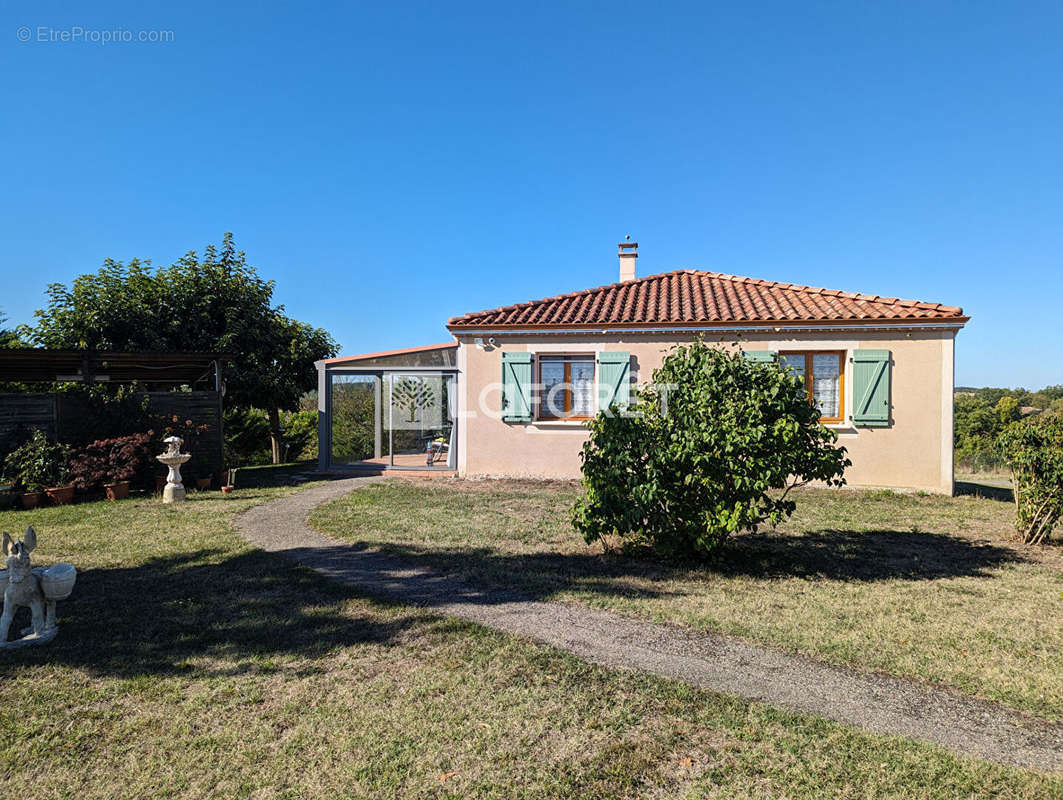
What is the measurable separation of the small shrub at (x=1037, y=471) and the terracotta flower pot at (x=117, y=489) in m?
13.3

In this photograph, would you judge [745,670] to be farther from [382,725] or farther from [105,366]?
[105,366]

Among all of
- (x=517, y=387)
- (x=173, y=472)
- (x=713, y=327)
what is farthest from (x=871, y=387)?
(x=173, y=472)

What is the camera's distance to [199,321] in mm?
A: 14305

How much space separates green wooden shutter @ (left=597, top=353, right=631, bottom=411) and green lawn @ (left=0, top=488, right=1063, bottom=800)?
24.7 feet

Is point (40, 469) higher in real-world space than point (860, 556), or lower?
higher

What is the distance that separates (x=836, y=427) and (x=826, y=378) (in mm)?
946

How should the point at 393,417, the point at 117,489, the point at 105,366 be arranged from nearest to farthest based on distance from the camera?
the point at 117,489 → the point at 105,366 → the point at 393,417

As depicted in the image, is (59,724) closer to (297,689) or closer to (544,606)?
(297,689)

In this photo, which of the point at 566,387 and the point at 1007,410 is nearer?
the point at 566,387

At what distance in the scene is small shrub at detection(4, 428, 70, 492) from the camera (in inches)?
376

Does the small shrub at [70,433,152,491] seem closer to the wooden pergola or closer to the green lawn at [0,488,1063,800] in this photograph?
the wooden pergola

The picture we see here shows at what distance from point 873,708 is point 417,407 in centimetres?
1183

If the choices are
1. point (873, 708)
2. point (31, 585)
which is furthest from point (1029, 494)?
point (31, 585)

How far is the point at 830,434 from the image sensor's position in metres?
5.63
